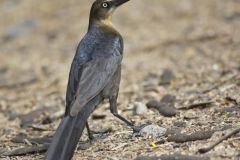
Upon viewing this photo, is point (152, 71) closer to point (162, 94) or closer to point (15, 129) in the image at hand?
point (162, 94)

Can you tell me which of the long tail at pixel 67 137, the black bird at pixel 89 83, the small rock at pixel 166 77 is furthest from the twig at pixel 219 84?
the long tail at pixel 67 137

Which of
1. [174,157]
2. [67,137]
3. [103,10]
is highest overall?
[103,10]

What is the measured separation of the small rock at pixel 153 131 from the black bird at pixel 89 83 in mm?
110

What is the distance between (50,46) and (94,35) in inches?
214

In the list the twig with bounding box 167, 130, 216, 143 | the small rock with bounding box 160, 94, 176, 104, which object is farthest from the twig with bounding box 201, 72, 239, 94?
the twig with bounding box 167, 130, 216, 143

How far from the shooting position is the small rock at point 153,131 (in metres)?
6.60

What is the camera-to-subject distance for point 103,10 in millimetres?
7930

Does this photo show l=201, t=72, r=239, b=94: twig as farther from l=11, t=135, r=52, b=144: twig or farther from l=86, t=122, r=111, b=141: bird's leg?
l=11, t=135, r=52, b=144: twig

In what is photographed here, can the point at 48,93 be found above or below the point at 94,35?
below

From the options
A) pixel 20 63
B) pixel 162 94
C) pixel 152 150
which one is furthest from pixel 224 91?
pixel 20 63

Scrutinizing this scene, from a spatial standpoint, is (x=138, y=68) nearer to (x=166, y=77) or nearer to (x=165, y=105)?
(x=166, y=77)

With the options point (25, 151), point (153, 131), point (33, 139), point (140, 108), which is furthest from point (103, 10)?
point (25, 151)

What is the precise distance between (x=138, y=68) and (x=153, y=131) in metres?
4.05

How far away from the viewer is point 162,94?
8.88 m
